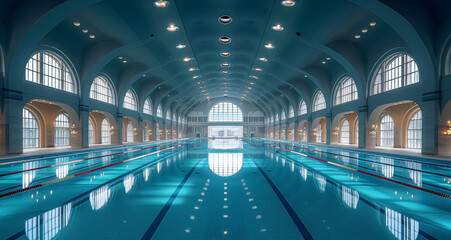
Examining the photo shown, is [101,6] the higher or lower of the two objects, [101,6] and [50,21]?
the higher

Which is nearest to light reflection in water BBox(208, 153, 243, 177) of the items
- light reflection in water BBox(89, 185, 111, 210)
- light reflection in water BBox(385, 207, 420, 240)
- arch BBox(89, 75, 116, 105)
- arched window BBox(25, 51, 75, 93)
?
light reflection in water BBox(89, 185, 111, 210)

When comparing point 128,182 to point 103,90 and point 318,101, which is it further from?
point 318,101

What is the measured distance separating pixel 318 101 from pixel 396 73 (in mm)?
11623

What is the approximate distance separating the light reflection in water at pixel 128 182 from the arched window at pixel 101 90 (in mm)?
15846

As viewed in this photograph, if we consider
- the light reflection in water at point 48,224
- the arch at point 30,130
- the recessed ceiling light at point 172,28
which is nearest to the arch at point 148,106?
the arch at point 30,130

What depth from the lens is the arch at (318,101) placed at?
87.0ft

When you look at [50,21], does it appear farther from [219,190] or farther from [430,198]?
[430,198]

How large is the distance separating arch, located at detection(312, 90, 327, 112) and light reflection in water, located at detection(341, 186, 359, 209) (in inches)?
871

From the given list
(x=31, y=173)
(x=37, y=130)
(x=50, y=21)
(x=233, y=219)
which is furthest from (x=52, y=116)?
(x=233, y=219)

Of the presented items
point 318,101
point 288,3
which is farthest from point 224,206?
point 318,101

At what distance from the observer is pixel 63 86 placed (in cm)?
1644

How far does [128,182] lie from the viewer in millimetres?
6527

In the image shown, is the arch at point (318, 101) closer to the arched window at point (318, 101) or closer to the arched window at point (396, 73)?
the arched window at point (318, 101)

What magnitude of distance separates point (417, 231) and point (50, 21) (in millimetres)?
13746
